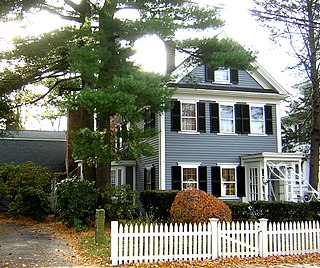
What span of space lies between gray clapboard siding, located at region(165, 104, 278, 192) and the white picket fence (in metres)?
9.48

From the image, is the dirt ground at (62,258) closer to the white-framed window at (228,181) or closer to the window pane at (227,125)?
the white-framed window at (228,181)

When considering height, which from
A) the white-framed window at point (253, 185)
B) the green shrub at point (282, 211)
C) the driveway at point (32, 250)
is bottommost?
the driveway at point (32, 250)

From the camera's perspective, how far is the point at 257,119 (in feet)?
74.3

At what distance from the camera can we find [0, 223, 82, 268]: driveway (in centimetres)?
1016

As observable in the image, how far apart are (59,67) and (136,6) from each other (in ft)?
19.1

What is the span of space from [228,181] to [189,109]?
14.0 ft

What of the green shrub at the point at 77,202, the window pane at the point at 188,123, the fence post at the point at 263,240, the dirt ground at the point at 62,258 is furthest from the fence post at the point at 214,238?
the window pane at the point at 188,123

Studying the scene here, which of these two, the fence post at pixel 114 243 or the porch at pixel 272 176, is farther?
the porch at pixel 272 176

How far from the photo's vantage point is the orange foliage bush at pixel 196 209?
39.6 feet

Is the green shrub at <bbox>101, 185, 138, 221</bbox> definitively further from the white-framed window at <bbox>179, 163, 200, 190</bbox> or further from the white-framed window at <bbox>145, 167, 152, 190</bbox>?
the white-framed window at <bbox>145, 167, 152, 190</bbox>

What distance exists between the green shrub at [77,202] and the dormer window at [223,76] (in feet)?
28.8

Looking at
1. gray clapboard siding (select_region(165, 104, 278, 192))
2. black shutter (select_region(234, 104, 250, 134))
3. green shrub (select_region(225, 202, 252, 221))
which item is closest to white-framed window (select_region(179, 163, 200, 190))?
gray clapboard siding (select_region(165, 104, 278, 192))

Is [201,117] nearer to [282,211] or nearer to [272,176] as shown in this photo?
[272,176]

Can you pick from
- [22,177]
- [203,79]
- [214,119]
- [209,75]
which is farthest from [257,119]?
[22,177]
